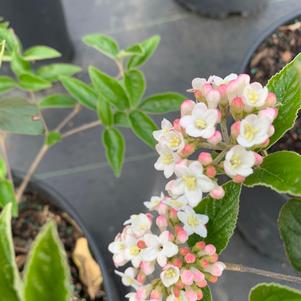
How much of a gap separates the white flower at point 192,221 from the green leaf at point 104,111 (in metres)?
0.34

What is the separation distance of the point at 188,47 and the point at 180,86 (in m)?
0.13

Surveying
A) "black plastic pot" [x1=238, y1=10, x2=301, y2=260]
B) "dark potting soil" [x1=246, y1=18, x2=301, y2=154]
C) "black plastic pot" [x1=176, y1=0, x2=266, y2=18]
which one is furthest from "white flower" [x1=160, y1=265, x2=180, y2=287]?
"black plastic pot" [x1=176, y1=0, x2=266, y2=18]

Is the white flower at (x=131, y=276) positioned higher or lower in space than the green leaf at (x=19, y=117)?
lower

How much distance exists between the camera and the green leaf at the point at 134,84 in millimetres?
866

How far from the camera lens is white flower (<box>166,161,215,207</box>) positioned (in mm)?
551

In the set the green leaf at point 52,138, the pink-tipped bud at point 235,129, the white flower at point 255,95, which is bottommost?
the green leaf at point 52,138

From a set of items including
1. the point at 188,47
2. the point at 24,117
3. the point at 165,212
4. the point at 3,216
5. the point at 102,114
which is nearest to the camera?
the point at 3,216

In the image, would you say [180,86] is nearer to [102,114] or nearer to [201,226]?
[102,114]

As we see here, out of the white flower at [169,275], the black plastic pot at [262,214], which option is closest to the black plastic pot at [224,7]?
the black plastic pot at [262,214]

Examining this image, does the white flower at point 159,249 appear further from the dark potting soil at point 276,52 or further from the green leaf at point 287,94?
the dark potting soil at point 276,52

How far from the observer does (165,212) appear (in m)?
0.64

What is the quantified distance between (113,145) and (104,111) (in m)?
0.06

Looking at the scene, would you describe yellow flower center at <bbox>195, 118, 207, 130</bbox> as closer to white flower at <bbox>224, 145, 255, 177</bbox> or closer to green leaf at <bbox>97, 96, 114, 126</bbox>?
white flower at <bbox>224, 145, 255, 177</bbox>

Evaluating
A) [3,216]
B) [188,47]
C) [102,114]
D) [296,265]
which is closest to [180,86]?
[188,47]
